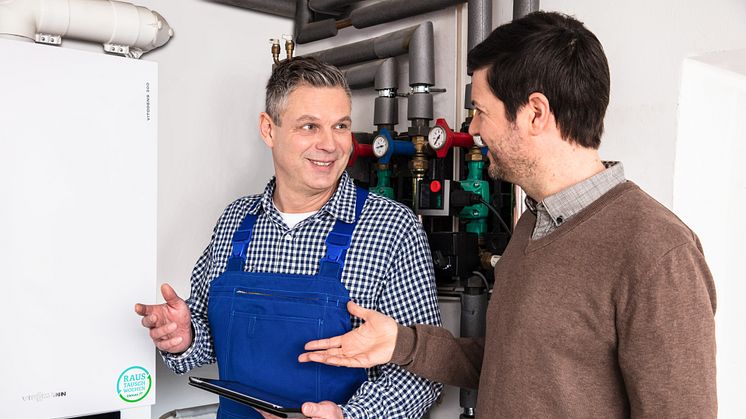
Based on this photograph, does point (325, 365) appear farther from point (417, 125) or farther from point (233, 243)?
point (417, 125)

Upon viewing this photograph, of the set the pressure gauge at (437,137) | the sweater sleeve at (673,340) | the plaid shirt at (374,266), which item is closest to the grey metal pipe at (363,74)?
the pressure gauge at (437,137)

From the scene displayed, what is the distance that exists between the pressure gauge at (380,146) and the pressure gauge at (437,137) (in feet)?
0.53

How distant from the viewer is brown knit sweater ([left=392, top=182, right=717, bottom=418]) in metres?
0.98

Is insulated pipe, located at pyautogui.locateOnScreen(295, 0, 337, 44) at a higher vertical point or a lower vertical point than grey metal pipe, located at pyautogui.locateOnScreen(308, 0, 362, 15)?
lower

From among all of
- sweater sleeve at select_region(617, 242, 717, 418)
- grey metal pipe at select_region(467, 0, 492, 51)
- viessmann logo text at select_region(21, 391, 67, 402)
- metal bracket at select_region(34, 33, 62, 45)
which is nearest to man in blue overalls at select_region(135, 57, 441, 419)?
viessmann logo text at select_region(21, 391, 67, 402)

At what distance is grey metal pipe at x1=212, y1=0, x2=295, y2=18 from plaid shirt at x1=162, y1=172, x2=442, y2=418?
1062 mm

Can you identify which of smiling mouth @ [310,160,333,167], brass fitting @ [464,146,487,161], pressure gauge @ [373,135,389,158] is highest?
pressure gauge @ [373,135,389,158]

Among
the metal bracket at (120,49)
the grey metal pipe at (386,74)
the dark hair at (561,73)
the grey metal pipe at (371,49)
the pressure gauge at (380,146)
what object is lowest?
the pressure gauge at (380,146)

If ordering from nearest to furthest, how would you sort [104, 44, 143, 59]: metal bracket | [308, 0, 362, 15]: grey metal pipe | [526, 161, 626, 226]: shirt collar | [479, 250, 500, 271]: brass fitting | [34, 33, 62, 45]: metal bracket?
[526, 161, 626, 226]: shirt collar < [479, 250, 500, 271]: brass fitting < [34, 33, 62, 45]: metal bracket < [104, 44, 143, 59]: metal bracket < [308, 0, 362, 15]: grey metal pipe

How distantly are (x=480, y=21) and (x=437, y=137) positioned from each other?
1.12 ft

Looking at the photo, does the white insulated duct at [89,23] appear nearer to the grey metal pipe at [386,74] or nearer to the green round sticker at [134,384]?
the grey metal pipe at [386,74]

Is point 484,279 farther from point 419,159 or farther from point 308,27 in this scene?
point 308,27

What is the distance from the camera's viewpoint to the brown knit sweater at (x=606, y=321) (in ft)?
3.21

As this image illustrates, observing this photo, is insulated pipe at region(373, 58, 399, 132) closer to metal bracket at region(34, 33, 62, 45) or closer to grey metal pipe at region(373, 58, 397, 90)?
grey metal pipe at region(373, 58, 397, 90)
